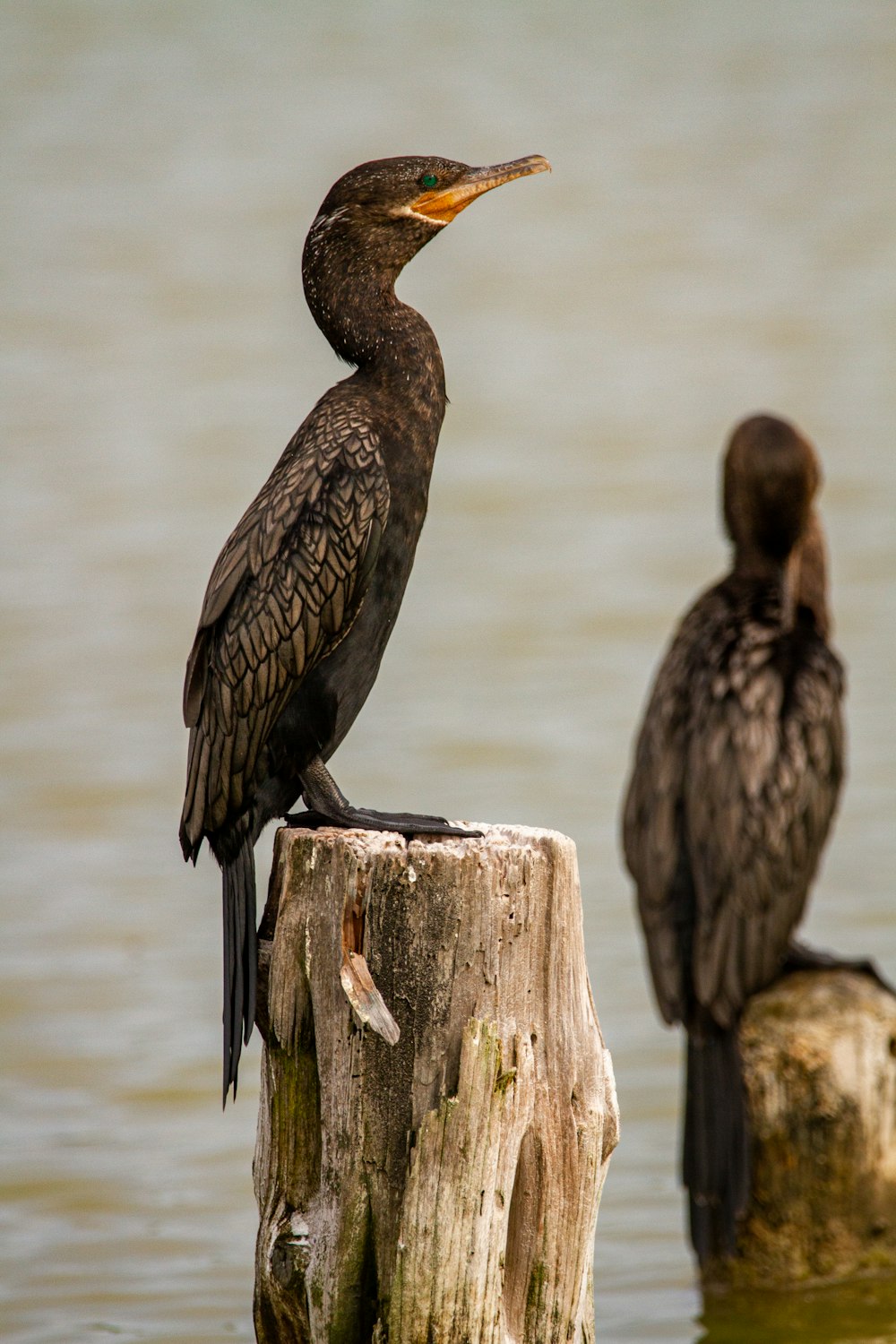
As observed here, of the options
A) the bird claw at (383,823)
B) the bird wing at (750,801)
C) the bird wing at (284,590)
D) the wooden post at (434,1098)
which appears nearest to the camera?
the wooden post at (434,1098)

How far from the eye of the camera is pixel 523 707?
13.2 metres

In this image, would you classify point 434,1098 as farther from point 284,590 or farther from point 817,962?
point 817,962

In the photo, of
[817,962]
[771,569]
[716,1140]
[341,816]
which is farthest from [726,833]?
[341,816]

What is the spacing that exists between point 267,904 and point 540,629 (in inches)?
442

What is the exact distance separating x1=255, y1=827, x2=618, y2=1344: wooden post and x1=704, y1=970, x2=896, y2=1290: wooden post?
7.34 ft

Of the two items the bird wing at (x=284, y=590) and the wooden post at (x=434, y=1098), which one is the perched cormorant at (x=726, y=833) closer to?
the wooden post at (x=434, y=1098)

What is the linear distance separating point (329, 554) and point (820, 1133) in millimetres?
2856

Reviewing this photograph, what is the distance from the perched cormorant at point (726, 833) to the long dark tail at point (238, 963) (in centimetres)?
243

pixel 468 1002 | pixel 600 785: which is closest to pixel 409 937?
pixel 468 1002

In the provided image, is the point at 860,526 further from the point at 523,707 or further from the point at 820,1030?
the point at 820,1030

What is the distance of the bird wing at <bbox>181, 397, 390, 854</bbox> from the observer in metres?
3.57

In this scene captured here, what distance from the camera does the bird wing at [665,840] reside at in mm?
5777

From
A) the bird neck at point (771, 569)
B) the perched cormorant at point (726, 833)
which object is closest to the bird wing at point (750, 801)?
the perched cormorant at point (726, 833)

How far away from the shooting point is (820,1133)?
5504mm
